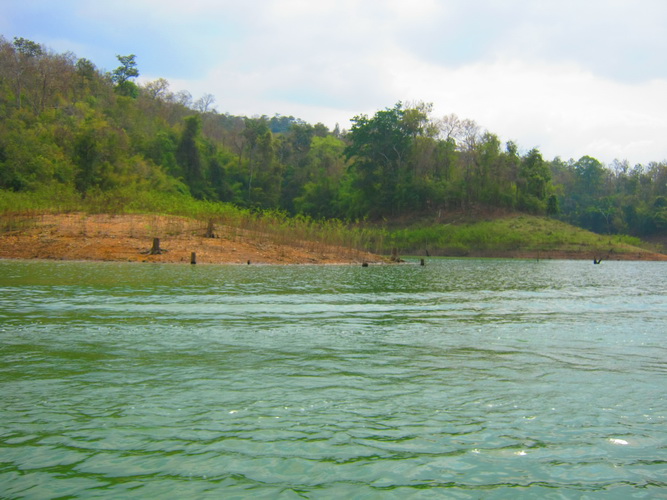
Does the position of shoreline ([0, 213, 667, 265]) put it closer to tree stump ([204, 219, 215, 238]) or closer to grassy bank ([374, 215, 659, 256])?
tree stump ([204, 219, 215, 238])

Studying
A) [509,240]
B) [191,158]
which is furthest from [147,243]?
[191,158]

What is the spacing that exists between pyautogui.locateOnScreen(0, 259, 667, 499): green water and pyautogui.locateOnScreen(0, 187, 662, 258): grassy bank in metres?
22.6

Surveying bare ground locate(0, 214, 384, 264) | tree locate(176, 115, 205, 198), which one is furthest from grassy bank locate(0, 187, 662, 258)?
tree locate(176, 115, 205, 198)

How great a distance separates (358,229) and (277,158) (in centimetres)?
3991

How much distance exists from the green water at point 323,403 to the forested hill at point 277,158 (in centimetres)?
4288

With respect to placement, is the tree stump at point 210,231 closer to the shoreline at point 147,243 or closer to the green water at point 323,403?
the shoreline at point 147,243

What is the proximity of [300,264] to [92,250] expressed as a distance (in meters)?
10.8

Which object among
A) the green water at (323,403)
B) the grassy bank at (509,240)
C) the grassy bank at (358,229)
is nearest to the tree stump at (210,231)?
the grassy bank at (358,229)

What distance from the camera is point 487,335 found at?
11320 millimetres

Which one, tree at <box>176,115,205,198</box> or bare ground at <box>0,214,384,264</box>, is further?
tree at <box>176,115,205,198</box>

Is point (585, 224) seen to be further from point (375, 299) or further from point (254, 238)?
point (375, 299)

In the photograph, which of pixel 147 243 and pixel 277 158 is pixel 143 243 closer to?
pixel 147 243

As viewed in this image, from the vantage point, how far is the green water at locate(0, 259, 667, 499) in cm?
470

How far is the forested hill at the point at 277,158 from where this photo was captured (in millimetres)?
55594
